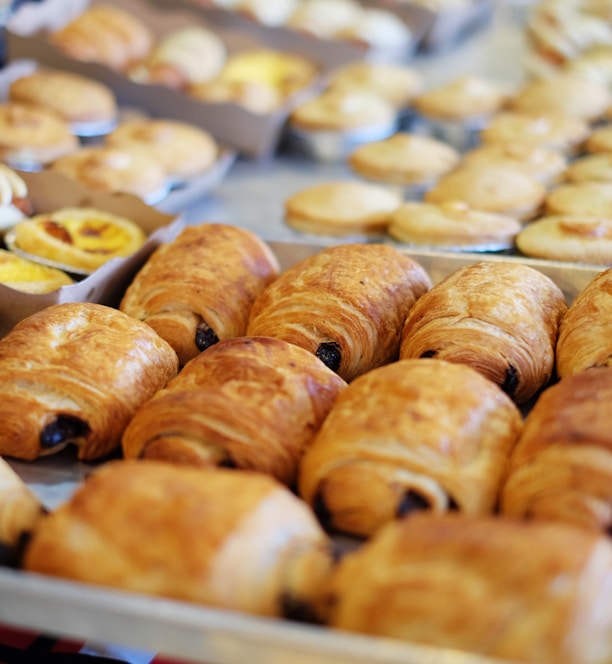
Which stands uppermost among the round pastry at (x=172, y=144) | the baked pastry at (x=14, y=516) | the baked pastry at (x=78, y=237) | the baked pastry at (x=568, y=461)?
the baked pastry at (x=568, y=461)

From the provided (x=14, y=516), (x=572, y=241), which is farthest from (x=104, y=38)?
(x=14, y=516)

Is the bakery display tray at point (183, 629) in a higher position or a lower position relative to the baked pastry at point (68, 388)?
higher

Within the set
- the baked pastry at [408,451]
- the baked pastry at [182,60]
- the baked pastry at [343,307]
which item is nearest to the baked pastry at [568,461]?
the baked pastry at [408,451]

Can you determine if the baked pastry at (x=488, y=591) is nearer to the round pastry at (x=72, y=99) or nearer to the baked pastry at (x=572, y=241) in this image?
the baked pastry at (x=572, y=241)

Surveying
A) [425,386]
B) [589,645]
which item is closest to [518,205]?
[425,386]

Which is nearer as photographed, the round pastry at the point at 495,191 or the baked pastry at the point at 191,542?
the baked pastry at the point at 191,542

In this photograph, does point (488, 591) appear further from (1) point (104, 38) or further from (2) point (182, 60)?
(1) point (104, 38)

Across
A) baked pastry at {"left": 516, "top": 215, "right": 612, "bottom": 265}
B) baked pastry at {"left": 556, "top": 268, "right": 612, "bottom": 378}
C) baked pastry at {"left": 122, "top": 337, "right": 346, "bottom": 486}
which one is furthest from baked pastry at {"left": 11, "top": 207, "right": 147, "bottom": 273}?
baked pastry at {"left": 556, "top": 268, "right": 612, "bottom": 378}
